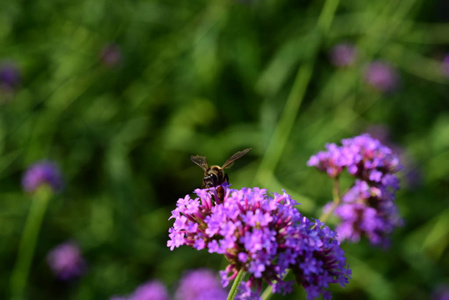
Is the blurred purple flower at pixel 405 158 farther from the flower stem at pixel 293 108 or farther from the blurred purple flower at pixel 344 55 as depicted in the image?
the flower stem at pixel 293 108

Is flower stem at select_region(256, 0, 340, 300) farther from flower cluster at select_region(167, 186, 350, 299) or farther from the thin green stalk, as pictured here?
flower cluster at select_region(167, 186, 350, 299)

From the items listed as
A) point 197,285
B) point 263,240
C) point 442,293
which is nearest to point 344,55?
point 442,293

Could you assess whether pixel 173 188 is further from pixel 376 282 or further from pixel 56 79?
pixel 376 282

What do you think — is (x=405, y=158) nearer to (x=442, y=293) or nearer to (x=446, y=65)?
(x=442, y=293)

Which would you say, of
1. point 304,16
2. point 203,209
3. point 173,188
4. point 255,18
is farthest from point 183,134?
point 203,209

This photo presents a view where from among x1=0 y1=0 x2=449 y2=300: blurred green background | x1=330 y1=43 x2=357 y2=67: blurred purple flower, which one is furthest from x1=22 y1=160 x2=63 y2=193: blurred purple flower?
x1=330 y1=43 x2=357 y2=67: blurred purple flower

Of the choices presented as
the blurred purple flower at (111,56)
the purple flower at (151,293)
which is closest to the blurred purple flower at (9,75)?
the blurred purple flower at (111,56)
